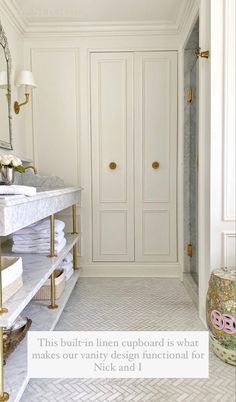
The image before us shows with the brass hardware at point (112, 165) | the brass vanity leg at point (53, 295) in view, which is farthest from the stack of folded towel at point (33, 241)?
the brass hardware at point (112, 165)

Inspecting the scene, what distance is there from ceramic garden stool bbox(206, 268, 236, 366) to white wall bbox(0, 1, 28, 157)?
1833 millimetres

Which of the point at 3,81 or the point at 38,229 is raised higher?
the point at 3,81

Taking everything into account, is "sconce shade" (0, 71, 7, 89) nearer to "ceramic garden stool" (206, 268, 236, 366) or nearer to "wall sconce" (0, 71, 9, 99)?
"wall sconce" (0, 71, 9, 99)

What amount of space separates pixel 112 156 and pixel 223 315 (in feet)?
6.11

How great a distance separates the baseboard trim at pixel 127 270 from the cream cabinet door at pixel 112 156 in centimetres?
8

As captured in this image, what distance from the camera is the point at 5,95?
2.51 metres

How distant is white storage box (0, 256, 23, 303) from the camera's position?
4.17 feet

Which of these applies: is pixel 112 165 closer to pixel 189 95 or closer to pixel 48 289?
pixel 189 95

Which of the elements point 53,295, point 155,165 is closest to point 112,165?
point 155,165

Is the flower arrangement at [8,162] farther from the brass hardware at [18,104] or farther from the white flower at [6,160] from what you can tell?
the brass hardware at [18,104]

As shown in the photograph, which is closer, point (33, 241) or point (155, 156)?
point (33, 241)

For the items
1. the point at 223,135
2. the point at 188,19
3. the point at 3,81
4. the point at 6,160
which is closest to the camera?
the point at 6,160

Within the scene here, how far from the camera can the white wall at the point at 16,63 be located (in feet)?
8.63

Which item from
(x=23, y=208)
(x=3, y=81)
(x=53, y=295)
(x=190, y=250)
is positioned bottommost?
(x=53, y=295)
